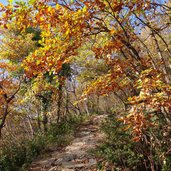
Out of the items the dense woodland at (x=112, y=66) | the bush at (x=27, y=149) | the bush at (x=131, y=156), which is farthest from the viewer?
the bush at (x=27, y=149)

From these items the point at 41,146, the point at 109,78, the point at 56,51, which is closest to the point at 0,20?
the point at 56,51

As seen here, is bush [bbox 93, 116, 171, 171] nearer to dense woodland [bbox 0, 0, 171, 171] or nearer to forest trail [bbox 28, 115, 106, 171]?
dense woodland [bbox 0, 0, 171, 171]

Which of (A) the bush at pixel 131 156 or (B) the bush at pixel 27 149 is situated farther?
(B) the bush at pixel 27 149

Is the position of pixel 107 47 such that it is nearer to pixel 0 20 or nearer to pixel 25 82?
pixel 0 20

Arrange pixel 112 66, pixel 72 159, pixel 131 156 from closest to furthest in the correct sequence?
pixel 112 66 < pixel 131 156 < pixel 72 159

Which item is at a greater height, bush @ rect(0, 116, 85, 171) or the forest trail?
bush @ rect(0, 116, 85, 171)

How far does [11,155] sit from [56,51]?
6275 millimetres

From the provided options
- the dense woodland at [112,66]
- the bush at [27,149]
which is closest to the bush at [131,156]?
the dense woodland at [112,66]

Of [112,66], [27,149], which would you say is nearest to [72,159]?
[27,149]

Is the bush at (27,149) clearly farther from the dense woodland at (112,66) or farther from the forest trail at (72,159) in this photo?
the forest trail at (72,159)

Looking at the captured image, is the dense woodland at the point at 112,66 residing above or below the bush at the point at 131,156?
above

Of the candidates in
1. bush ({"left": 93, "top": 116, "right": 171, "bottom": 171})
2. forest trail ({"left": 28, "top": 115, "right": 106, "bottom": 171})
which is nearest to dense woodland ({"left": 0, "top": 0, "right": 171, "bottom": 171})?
bush ({"left": 93, "top": 116, "right": 171, "bottom": 171})

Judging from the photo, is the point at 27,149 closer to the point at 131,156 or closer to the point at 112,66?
the point at 131,156

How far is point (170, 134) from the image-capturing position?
6273mm
